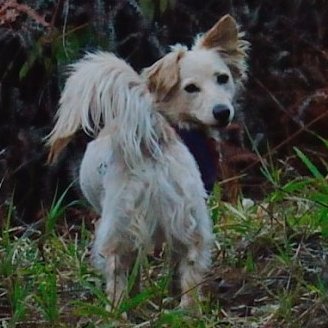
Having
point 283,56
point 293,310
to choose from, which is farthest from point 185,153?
point 283,56

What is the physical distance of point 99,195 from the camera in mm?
5031

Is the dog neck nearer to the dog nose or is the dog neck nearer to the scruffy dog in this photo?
the scruffy dog

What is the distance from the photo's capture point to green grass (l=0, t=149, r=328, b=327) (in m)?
4.77

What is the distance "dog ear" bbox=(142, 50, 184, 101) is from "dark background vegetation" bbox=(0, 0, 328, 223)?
7.75 feet

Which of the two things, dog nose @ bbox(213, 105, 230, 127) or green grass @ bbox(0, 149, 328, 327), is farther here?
dog nose @ bbox(213, 105, 230, 127)

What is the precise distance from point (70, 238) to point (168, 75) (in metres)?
1.47

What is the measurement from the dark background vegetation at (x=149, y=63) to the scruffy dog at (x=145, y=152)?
7.77ft

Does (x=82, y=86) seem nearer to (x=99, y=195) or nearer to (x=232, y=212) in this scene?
(x=99, y=195)

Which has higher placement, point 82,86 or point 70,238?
point 82,86

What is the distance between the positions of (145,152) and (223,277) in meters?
0.62

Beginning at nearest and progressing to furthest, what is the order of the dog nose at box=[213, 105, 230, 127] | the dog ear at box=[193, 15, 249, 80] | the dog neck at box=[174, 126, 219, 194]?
the dog nose at box=[213, 105, 230, 127] → the dog neck at box=[174, 126, 219, 194] → the dog ear at box=[193, 15, 249, 80]

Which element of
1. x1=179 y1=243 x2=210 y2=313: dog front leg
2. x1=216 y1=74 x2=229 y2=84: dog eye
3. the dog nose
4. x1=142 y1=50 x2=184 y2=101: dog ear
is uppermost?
x1=142 y1=50 x2=184 y2=101: dog ear

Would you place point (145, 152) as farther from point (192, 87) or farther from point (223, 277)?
point (223, 277)

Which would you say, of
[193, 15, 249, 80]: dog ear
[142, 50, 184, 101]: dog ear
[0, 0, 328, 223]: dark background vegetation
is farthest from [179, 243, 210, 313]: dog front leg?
[0, 0, 328, 223]: dark background vegetation
